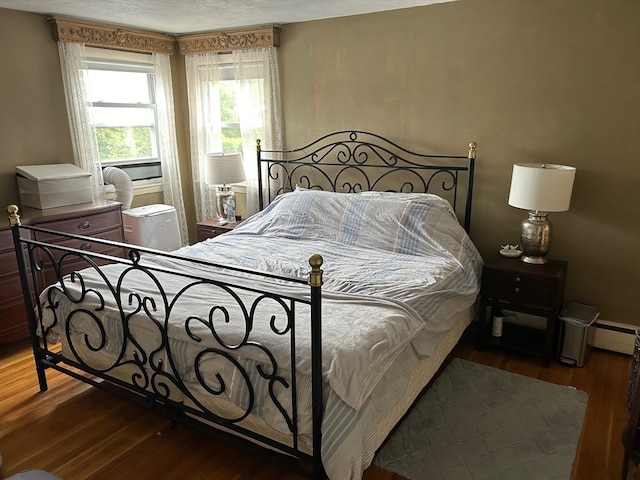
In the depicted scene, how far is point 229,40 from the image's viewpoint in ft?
13.9

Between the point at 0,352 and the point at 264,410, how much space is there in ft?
7.60

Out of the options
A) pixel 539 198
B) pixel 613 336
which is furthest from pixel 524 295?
pixel 613 336

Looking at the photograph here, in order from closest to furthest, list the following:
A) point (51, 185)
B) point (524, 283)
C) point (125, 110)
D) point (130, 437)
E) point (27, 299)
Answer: point (130, 437)
point (27, 299)
point (524, 283)
point (51, 185)
point (125, 110)

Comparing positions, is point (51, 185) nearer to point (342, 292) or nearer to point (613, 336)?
point (342, 292)

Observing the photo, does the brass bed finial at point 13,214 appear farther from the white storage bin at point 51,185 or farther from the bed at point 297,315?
the white storage bin at point 51,185

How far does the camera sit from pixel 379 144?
3.78 meters

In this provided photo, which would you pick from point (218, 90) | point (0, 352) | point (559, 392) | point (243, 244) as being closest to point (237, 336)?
point (243, 244)

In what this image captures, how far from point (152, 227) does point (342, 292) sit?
7.95 ft

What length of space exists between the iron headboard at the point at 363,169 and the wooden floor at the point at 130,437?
1.38 m

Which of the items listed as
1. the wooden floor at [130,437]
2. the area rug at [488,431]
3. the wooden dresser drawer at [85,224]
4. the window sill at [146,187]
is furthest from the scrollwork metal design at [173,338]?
the window sill at [146,187]

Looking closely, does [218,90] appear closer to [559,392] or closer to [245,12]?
[245,12]

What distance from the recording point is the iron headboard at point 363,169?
3498 mm

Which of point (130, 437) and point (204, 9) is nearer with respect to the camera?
point (130, 437)

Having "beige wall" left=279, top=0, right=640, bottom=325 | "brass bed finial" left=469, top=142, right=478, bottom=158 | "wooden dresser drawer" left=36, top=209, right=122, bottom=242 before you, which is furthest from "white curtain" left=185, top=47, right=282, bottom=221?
"brass bed finial" left=469, top=142, right=478, bottom=158
